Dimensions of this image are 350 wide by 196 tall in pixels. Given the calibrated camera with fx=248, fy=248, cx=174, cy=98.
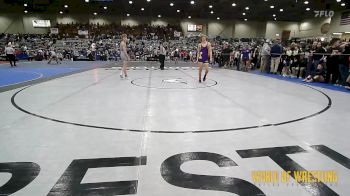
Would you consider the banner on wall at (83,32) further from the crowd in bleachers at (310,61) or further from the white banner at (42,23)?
the crowd in bleachers at (310,61)

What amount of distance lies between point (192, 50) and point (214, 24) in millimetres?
15092

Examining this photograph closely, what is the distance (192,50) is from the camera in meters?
28.4

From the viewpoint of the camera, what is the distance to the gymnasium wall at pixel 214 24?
36.5 metres

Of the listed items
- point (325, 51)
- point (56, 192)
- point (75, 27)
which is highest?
point (75, 27)

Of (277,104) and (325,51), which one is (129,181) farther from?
(325,51)

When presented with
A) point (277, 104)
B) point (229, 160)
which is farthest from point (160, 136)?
point (277, 104)

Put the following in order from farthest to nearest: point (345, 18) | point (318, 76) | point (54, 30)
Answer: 1. point (54, 30)
2. point (345, 18)
3. point (318, 76)

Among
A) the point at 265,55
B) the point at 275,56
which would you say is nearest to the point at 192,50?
the point at 265,55

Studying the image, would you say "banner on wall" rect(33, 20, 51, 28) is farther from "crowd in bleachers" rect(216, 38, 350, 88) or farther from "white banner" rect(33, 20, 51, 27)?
"crowd in bleachers" rect(216, 38, 350, 88)

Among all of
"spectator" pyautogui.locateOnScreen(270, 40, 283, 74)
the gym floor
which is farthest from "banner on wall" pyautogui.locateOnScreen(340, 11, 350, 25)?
the gym floor

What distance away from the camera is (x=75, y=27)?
3578 centimetres

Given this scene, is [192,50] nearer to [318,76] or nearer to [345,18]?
[318,76]

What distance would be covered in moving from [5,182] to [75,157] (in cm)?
67

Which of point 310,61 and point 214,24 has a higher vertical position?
point 214,24
